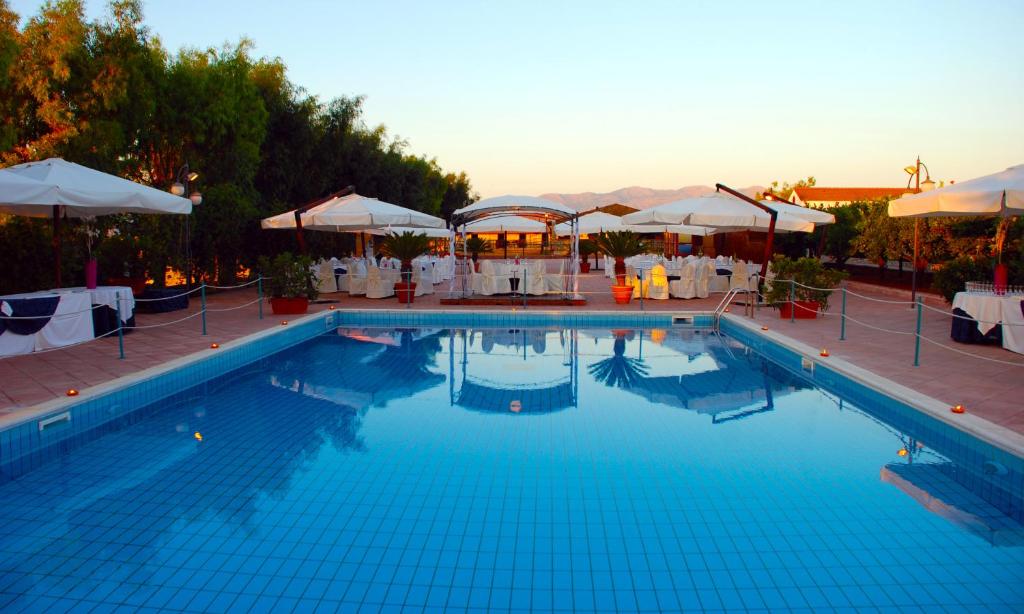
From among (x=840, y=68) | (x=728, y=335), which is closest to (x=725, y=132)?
(x=840, y=68)

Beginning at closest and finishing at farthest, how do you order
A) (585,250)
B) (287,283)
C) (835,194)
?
(287,283) < (585,250) < (835,194)

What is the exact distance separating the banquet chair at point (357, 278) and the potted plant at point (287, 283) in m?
3.17

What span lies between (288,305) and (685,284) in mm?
7894

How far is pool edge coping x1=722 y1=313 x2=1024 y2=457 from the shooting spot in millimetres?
4410

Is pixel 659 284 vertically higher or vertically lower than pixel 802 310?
higher

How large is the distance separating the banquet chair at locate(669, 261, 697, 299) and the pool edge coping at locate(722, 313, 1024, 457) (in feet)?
17.5

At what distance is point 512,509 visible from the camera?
13.3ft

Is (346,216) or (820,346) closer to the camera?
(820,346)

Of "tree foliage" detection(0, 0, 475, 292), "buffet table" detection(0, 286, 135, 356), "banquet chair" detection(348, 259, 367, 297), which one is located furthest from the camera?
"banquet chair" detection(348, 259, 367, 297)

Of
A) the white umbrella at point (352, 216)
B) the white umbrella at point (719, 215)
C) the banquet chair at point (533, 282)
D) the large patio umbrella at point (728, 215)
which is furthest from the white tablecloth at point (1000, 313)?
the white umbrella at point (352, 216)

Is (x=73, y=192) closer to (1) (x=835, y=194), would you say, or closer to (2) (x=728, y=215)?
(2) (x=728, y=215)

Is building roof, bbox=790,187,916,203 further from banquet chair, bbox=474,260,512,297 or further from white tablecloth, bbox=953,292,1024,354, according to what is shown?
white tablecloth, bbox=953,292,1024,354

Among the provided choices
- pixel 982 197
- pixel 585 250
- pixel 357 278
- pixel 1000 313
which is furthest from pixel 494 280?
pixel 585 250

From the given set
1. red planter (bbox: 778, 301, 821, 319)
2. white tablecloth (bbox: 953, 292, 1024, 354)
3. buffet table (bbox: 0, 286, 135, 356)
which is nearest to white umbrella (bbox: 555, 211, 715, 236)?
red planter (bbox: 778, 301, 821, 319)
